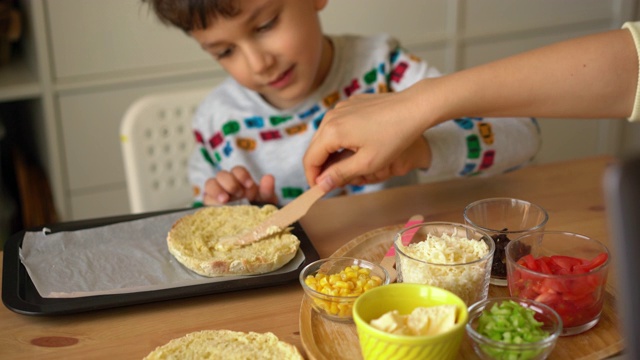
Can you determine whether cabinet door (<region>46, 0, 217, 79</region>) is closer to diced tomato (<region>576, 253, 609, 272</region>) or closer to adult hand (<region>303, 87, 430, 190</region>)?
adult hand (<region>303, 87, 430, 190</region>)

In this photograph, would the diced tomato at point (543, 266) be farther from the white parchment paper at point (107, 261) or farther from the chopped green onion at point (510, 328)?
the white parchment paper at point (107, 261)

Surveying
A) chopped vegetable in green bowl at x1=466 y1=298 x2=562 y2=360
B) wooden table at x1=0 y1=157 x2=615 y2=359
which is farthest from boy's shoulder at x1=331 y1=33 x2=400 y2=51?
chopped vegetable in green bowl at x1=466 y1=298 x2=562 y2=360

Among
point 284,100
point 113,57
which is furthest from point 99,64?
point 284,100

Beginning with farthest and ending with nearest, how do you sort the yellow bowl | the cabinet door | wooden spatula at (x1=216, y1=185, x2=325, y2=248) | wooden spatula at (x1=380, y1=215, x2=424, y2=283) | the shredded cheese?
the cabinet door
wooden spatula at (x1=216, y1=185, x2=325, y2=248)
wooden spatula at (x1=380, y1=215, x2=424, y2=283)
the shredded cheese
the yellow bowl

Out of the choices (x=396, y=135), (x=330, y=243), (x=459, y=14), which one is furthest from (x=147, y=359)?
(x=459, y=14)

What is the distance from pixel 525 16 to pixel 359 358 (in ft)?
6.66

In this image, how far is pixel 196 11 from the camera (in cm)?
123

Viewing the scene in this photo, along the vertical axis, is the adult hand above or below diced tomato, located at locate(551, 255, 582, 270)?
above

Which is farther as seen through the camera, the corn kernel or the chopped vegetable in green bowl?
the corn kernel

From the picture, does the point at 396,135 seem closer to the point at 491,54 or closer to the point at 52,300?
the point at 52,300

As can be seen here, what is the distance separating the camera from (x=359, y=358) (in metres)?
0.78

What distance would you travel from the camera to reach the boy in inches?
49.7

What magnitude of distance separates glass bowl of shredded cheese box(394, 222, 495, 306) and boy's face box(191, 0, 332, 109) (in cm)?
51

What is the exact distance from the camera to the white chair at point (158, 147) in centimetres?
148
